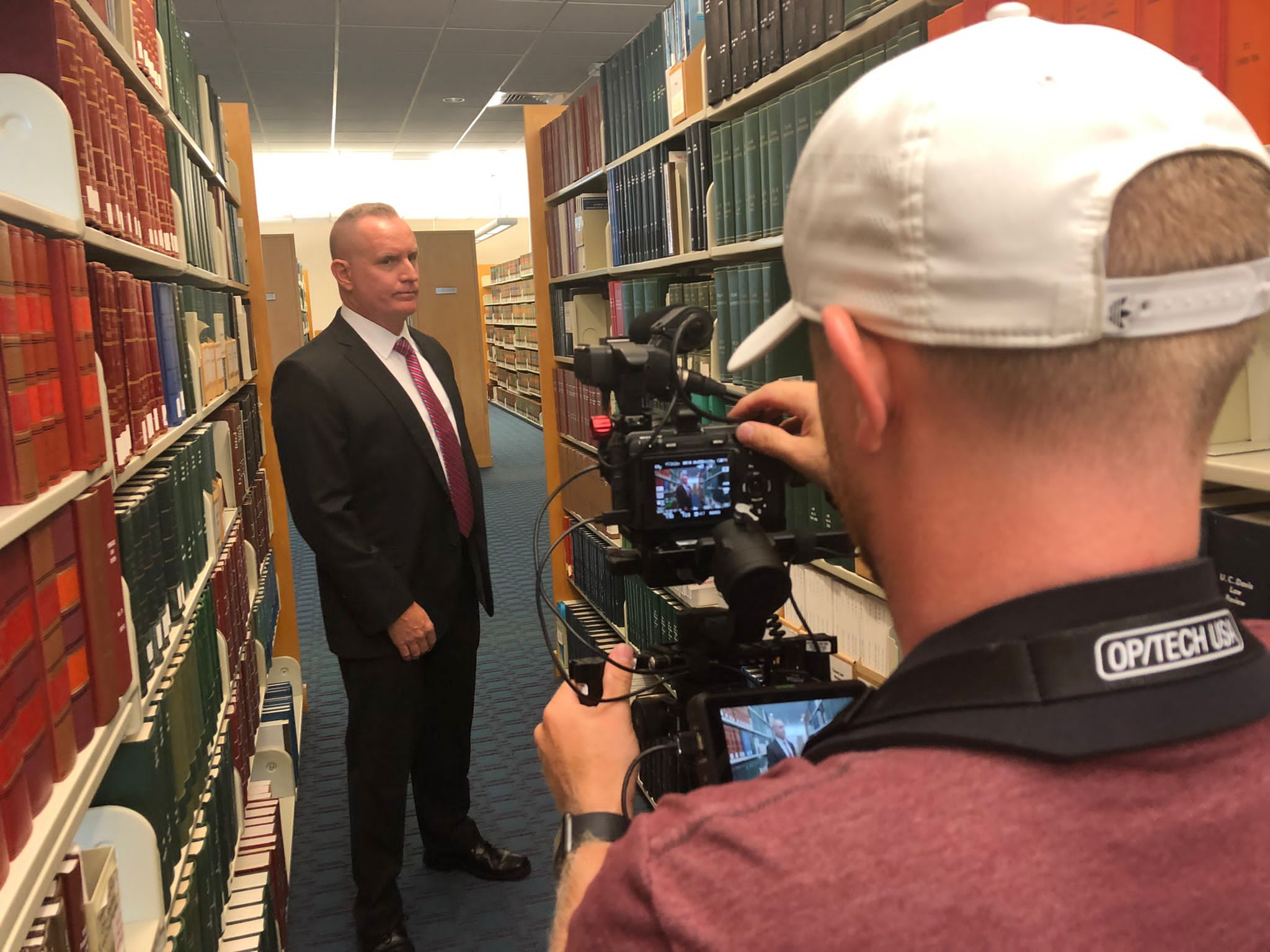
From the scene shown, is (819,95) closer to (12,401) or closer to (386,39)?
(12,401)

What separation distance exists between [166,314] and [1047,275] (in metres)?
1.78

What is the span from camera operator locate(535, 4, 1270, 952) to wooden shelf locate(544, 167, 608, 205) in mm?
2831

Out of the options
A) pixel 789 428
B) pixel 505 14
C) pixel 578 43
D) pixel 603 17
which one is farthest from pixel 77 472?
pixel 578 43

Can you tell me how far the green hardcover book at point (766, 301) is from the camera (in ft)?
6.75

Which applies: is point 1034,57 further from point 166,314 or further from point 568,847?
point 166,314

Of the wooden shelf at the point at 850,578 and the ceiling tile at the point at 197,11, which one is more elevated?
the ceiling tile at the point at 197,11

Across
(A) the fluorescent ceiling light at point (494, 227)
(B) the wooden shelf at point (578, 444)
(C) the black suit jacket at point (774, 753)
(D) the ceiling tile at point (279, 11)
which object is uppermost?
(D) the ceiling tile at point (279, 11)

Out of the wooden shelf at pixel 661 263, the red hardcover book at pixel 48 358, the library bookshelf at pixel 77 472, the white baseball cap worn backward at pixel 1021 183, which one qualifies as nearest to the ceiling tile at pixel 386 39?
the wooden shelf at pixel 661 263

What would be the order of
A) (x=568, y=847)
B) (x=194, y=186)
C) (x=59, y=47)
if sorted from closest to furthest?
1. (x=568, y=847)
2. (x=59, y=47)
3. (x=194, y=186)

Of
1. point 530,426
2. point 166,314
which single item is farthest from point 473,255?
point 166,314

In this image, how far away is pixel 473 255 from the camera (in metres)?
8.53

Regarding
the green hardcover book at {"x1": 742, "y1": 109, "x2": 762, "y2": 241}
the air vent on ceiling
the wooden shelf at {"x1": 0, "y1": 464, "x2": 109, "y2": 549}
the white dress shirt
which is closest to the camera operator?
the wooden shelf at {"x1": 0, "y1": 464, "x2": 109, "y2": 549}

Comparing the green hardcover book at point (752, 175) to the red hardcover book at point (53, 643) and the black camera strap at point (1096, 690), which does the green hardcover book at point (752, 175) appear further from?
the black camera strap at point (1096, 690)

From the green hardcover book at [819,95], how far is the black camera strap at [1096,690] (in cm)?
152
